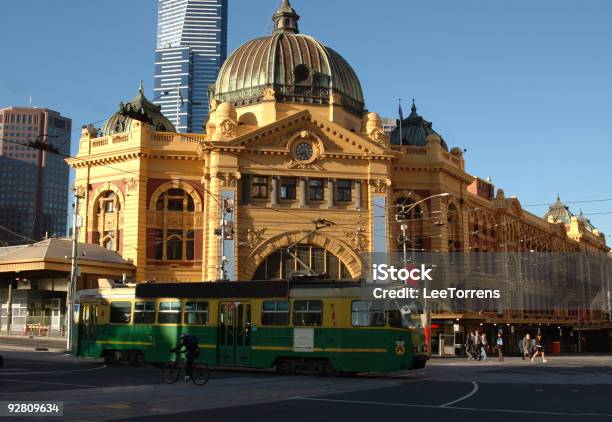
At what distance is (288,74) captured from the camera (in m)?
64.8

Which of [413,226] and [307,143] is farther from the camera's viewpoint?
[413,226]

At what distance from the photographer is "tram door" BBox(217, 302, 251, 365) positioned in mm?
31922

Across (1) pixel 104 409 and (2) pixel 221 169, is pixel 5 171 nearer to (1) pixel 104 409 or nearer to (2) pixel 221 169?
(2) pixel 221 169

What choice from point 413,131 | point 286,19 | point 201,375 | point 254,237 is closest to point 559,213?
point 413,131

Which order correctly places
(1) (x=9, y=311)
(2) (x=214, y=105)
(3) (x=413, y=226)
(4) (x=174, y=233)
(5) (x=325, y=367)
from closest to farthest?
(5) (x=325, y=367) → (4) (x=174, y=233) → (1) (x=9, y=311) → (3) (x=413, y=226) → (2) (x=214, y=105)

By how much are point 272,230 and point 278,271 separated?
3.01 m

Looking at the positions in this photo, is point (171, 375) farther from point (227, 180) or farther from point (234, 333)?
point (227, 180)

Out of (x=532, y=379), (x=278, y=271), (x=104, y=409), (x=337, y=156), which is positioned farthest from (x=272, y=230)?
(x=104, y=409)

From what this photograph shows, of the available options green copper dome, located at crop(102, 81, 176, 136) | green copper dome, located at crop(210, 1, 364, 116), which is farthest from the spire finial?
green copper dome, located at crop(102, 81, 176, 136)

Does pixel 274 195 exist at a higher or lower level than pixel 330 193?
lower

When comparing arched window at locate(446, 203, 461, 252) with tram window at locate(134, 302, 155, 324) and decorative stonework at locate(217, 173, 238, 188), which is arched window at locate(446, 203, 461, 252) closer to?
decorative stonework at locate(217, 173, 238, 188)

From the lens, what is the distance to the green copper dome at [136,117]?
61650 mm

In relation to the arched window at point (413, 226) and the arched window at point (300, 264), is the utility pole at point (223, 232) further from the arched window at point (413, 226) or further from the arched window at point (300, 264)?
the arched window at point (413, 226)

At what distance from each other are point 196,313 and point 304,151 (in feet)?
91.4
